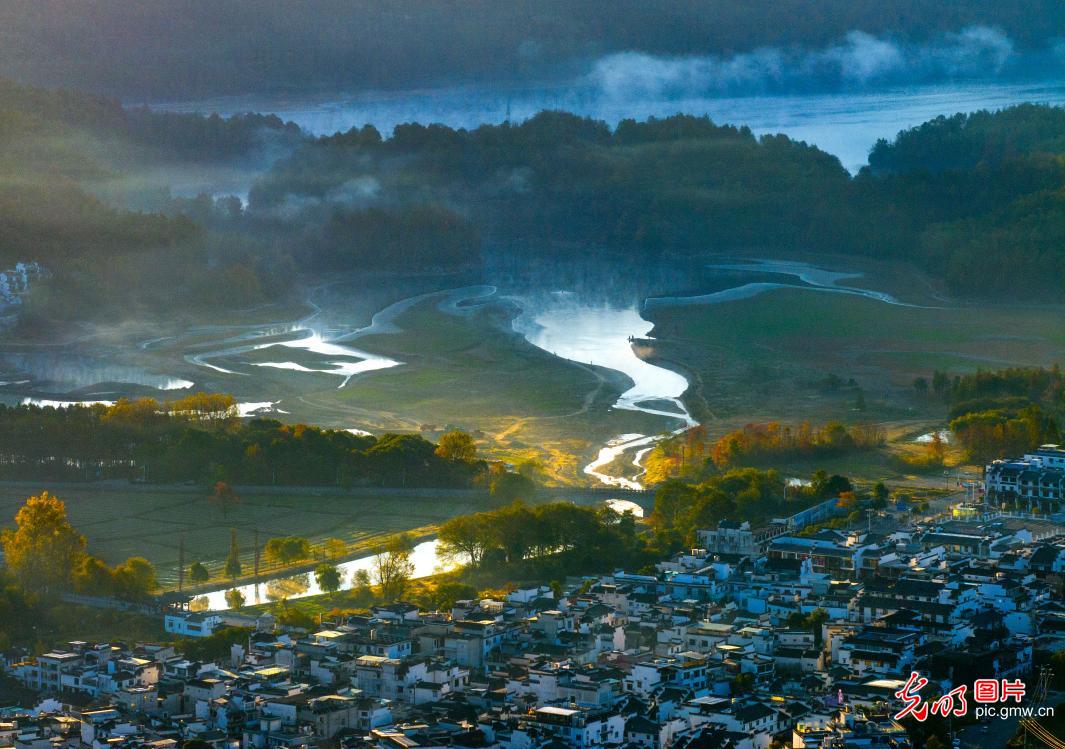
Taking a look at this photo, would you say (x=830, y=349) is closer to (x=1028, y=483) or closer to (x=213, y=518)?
A: (x=1028, y=483)

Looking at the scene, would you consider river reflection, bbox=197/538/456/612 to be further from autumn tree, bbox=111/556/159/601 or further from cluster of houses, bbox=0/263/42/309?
cluster of houses, bbox=0/263/42/309

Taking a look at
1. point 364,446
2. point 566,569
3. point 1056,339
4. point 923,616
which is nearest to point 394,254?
point 1056,339

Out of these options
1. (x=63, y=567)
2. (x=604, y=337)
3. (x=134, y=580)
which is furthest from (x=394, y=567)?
(x=604, y=337)

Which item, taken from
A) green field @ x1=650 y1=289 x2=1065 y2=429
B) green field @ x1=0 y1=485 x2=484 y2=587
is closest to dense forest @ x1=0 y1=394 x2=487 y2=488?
green field @ x1=0 y1=485 x2=484 y2=587

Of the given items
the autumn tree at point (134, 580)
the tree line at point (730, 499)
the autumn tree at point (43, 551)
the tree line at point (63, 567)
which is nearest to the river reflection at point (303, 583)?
the autumn tree at point (134, 580)

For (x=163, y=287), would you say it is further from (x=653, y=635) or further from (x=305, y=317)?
(x=653, y=635)

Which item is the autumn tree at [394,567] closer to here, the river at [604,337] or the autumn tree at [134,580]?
the river at [604,337]
